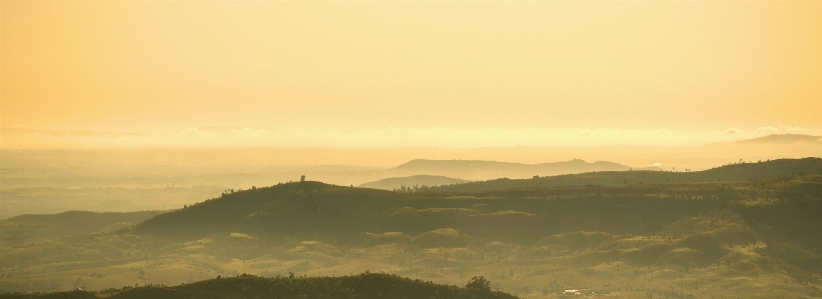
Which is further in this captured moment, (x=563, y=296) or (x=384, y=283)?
(x=563, y=296)

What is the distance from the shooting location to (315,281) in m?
122

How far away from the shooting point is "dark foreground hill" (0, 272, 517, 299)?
114 meters

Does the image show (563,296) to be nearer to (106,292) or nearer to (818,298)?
(818,298)

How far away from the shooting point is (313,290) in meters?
118

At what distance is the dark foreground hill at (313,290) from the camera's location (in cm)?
11350

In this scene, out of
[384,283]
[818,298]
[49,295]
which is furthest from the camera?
[818,298]

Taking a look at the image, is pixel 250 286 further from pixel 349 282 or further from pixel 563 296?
pixel 563 296

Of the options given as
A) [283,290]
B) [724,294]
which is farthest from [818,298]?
[283,290]

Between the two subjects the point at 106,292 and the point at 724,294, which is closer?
the point at 106,292

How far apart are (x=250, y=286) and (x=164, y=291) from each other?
1012cm

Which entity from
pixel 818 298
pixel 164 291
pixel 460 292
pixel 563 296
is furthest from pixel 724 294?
pixel 164 291

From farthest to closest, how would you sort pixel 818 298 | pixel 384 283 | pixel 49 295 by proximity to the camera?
1. pixel 818 298
2. pixel 384 283
3. pixel 49 295

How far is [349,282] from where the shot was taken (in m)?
120

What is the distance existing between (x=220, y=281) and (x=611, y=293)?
103840 millimetres
